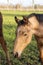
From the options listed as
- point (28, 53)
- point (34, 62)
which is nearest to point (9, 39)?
point (28, 53)

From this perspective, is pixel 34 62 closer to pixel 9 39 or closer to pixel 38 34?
pixel 38 34

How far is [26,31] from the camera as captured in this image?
5.66m

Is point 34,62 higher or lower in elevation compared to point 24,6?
higher

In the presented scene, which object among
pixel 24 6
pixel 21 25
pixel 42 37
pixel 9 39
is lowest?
pixel 24 6

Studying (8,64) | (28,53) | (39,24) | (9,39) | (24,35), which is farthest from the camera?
(9,39)

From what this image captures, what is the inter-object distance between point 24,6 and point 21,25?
4091cm

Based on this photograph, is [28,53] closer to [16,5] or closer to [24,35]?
[24,35]

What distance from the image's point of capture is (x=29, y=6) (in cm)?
4556

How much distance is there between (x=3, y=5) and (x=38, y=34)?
39035 mm

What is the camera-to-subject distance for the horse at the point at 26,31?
5.58 meters

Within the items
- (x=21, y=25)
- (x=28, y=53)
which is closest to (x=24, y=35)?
(x=21, y=25)

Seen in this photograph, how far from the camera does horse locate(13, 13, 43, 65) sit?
5582mm

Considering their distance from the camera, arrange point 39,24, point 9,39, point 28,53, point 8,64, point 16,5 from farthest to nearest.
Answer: point 16,5 < point 9,39 < point 28,53 < point 8,64 < point 39,24

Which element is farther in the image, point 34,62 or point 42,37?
point 34,62
